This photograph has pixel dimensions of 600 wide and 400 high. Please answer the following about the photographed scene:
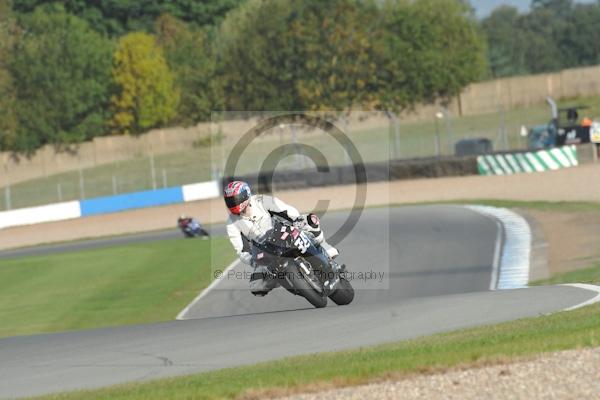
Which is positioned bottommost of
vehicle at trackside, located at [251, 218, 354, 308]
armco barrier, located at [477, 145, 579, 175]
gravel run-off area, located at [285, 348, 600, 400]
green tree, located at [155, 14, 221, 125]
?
armco barrier, located at [477, 145, 579, 175]

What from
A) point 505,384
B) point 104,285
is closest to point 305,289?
point 505,384

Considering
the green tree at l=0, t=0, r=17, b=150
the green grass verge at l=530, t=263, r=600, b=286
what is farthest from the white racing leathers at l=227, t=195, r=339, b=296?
the green tree at l=0, t=0, r=17, b=150

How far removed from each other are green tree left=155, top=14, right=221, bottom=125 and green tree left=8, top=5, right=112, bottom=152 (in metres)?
4.90

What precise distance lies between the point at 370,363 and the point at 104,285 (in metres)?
13.5

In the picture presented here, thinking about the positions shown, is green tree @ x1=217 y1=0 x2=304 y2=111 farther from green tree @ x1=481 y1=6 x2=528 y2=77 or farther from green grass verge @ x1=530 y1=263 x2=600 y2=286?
green grass verge @ x1=530 y1=263 x2=600 y2=286

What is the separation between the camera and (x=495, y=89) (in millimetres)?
78438

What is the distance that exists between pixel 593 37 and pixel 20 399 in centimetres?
11873

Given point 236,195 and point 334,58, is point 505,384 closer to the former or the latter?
point 236,195

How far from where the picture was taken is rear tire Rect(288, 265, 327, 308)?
46.3 feet

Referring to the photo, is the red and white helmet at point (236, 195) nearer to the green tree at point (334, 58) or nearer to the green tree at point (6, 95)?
the green tree at point (334, 58)

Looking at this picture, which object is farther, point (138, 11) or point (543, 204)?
point (138, 11)

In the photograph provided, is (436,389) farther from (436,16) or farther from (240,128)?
(436,16)

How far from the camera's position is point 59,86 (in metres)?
76.7

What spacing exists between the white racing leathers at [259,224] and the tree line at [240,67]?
56939 millimetres
